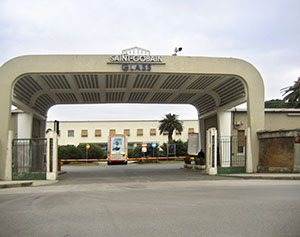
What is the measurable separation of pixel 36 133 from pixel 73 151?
25.9m

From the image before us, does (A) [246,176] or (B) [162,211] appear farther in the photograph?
(A) [246,176]

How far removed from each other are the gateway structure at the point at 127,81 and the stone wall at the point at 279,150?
560mm

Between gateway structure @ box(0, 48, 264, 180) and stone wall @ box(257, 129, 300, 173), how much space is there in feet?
1.84

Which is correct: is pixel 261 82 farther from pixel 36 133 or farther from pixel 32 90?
pixel 36 133

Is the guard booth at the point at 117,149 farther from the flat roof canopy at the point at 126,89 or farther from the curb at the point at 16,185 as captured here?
the curb at the point at 16,185

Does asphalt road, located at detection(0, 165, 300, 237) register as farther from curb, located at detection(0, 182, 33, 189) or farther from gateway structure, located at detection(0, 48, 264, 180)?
gateway structure, located at detection(0, 48, 264, 180)

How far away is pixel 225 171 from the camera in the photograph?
20719 mm

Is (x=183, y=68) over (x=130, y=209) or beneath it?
over

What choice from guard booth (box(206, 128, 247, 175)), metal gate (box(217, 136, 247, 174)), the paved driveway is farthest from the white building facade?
guard booth (box(206, 128, 247, 175))

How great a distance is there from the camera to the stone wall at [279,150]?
1859cm

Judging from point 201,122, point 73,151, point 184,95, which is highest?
point 184,95

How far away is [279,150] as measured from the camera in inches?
756

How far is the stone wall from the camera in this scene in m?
18.6

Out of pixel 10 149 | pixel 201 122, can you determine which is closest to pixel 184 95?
pixel 201 122
